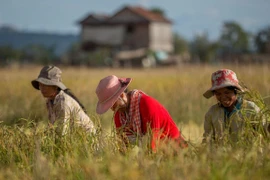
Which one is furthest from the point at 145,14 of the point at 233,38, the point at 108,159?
the point at 108,159

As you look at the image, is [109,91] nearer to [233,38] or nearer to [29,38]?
[233,38]

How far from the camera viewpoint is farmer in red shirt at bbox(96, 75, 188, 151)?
4863mm

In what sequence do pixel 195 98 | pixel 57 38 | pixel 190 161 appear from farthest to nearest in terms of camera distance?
pixel 57 38 < pixel 195 98 < pixel 190 161

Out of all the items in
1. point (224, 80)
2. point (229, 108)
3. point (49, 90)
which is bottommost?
point (229, 108)

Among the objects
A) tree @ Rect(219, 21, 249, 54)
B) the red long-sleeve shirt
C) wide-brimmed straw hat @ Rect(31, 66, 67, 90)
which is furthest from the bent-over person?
tree @ Rect(219, 21, 249, 54)

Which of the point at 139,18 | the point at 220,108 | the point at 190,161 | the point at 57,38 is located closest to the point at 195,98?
the point at 220,108

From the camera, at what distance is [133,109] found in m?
4.98

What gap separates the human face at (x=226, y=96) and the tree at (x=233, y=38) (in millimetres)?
50278

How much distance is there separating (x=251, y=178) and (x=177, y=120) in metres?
6.22

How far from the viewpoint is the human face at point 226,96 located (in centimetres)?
480

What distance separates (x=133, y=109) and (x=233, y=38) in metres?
52.9

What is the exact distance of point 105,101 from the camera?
4891 mm

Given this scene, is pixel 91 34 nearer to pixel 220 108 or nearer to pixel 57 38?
pixel 220 108

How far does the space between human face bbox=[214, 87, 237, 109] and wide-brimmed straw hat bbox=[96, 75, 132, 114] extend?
2.32 feet
